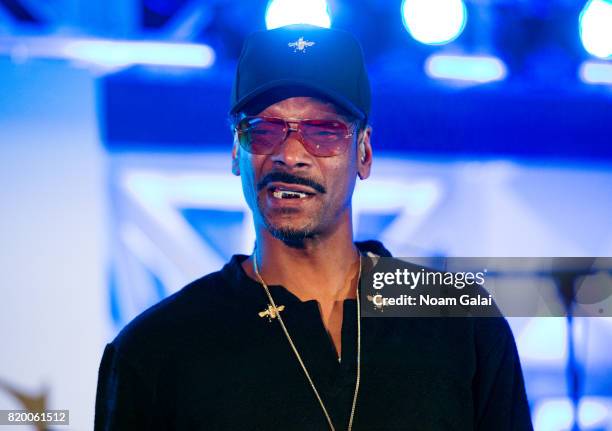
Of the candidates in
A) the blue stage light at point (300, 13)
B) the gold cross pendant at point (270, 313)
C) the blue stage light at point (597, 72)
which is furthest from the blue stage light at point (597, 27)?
the gold cross pendant at point (270, 313)

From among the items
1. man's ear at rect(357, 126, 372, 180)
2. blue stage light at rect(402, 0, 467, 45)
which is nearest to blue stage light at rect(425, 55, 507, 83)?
blue stage light at rect(402, 0, 467, 45)

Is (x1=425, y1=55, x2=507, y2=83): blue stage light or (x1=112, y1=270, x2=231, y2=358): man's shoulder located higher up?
(x1=425, y1=55, x2=507, y2=83): blue stage light

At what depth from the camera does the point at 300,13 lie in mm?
2541

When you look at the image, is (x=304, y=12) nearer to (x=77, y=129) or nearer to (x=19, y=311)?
(x=77, y=129)

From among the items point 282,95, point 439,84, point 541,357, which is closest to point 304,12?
point 439,84

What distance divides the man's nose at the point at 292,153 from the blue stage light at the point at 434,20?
3.74ft

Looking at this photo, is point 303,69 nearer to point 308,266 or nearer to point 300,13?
point 308,266

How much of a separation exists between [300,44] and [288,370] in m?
0.77

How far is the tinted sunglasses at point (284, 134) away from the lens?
Result: 1791mm

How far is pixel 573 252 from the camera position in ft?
9.34

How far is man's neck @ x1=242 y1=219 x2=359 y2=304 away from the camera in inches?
73.5

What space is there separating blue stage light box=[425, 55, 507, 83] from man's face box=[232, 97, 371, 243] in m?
1.03

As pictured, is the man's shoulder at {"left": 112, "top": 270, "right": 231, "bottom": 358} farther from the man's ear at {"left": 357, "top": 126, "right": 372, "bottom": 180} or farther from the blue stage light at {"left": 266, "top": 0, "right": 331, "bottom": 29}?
the blue stage light at {"left": 266, "top": 0, "right": 331, "bottom": 29}

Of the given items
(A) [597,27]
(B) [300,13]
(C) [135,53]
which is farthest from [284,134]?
(A) [597,27]
